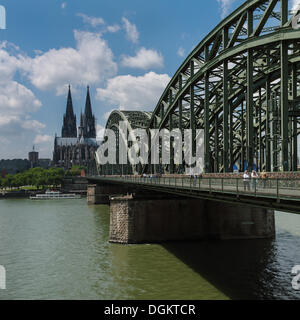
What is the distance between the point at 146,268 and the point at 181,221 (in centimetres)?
956

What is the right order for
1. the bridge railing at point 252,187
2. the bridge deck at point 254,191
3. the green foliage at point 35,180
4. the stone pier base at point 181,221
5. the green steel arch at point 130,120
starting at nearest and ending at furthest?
1. the bridge deck at point 254,191
2. the bridge railing at point 252,187
3. the stone pier base at point 181,221
4. the green steel arch at point 130,120
5. the green foliage at point 35,180

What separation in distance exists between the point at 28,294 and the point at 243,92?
33.0 meters

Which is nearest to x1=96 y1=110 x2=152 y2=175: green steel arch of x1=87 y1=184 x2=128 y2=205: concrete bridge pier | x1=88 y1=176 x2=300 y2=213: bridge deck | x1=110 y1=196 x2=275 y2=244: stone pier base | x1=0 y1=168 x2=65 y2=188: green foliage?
x1=87 y1=184 x2=128 y2=205: concrete bridge pier

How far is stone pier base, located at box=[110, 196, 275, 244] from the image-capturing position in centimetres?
3631

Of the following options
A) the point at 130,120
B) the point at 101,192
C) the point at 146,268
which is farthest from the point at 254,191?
the point at 130,120

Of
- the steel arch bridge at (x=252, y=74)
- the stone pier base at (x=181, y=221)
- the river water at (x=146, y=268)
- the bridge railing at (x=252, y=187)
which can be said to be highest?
the steel arch bridge at (x=252, y=74)

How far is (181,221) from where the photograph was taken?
37031 millimetres

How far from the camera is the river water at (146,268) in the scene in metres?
22.6

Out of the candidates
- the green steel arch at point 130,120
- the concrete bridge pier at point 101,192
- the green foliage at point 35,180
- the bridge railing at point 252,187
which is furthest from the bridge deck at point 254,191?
the green foliage at point 35,180

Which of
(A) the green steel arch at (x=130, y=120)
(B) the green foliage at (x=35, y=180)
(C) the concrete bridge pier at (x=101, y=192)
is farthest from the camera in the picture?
(B) the green foliage at (x=35, y=180)

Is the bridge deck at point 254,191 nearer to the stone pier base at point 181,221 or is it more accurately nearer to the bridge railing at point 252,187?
the bridge railing at point 252,187

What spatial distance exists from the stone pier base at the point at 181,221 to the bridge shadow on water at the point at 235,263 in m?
1.08

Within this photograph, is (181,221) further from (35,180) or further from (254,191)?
(35,180)

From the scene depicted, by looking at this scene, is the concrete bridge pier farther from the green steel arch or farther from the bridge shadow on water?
the bridge shadow on water
